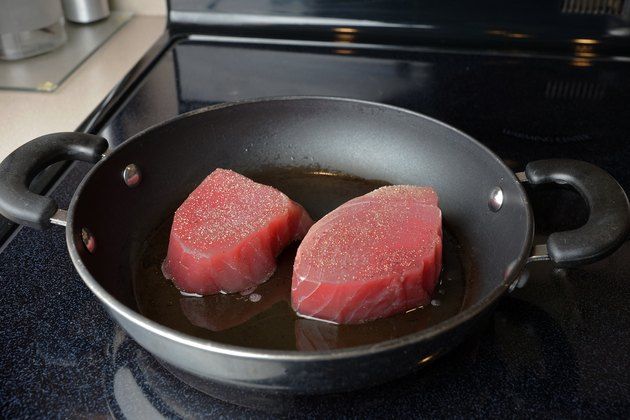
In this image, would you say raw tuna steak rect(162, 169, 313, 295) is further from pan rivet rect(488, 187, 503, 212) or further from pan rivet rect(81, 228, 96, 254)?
pan rivet rect(488, 187, 503, 212)

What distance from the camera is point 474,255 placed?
0.99m

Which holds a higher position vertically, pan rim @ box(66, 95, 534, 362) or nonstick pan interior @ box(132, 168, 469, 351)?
pan rim @ box(66, 95, 534, 362)

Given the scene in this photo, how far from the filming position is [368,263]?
875 mm

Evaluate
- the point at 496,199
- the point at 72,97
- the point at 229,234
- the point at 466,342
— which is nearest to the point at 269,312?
the point at 229,234

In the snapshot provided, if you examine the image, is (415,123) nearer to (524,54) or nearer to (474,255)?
(474,255)

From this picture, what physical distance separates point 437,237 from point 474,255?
0.35 feet

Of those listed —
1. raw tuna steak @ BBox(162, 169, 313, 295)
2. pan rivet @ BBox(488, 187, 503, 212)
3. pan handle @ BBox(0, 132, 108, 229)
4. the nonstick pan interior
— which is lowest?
the nonstick pan interior

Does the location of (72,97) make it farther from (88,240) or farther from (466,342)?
(466,342)

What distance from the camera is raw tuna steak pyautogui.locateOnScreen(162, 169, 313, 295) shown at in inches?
36.0

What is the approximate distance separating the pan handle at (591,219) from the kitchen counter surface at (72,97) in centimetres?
94

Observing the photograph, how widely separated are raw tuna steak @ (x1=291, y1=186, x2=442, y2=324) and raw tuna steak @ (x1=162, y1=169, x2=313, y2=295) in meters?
0.07

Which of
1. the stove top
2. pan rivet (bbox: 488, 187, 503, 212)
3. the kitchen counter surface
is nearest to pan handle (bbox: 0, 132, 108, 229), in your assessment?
the stove top

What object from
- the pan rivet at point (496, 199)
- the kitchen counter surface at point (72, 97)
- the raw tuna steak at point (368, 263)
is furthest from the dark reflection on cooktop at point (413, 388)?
the kitchen counter surface at point (72, 97)

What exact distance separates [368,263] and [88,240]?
407 millimetres
